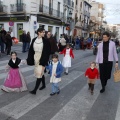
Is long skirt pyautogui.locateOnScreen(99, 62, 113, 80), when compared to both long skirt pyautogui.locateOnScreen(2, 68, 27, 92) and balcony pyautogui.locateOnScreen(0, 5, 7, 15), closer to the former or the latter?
long skirt pyautogui.locateOnScreen(2, 68, 27, 92)

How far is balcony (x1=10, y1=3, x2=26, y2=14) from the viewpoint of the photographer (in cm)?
2786

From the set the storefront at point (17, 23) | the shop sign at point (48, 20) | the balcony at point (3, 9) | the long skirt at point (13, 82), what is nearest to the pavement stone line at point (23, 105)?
the long skirt at point (13, 82)

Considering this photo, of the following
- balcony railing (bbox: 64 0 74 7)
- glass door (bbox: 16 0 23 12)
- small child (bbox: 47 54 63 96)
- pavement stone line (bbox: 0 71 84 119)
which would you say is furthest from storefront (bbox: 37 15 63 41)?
pavement stone line (bbox: 0 71 84 119)

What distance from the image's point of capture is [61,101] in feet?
17.9

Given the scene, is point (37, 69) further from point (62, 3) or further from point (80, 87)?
point (62, 3)

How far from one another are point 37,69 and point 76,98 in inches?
50.6

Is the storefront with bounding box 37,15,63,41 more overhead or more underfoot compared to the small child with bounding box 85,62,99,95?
more overhead

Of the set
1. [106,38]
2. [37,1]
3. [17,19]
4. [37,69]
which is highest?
[37,1]

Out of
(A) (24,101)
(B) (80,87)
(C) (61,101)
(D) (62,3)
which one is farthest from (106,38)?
(D) (62,3)

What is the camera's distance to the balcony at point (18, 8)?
91.4 feet

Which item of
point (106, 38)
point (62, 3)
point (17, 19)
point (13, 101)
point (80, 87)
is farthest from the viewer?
point (62, 3)

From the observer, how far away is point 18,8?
92.5 ft

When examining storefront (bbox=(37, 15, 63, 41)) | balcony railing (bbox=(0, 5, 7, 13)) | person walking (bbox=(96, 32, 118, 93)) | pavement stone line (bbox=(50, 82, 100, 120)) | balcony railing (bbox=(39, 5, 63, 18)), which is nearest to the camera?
pavement stone line (bbox=(50, 82, 100, 120))

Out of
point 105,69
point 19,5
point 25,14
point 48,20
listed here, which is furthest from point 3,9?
point 105,69
